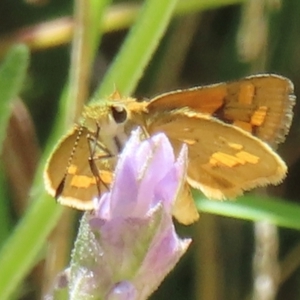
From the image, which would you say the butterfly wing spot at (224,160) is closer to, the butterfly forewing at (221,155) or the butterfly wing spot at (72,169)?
the butterfly forewing at (221,155)

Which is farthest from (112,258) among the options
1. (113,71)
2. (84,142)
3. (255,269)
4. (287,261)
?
(287,261)

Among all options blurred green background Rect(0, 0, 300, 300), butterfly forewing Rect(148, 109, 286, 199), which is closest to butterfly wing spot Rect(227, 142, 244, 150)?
butterfly forewing Rect(148, 109, 286, 199)

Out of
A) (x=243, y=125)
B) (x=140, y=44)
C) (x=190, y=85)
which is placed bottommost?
(x=190, y=85)

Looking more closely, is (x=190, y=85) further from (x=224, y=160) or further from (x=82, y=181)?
(x=82, y=181)

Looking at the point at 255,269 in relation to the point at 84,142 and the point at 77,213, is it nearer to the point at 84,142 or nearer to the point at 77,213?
the point at 77,213

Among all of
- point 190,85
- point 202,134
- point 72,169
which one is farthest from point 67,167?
point 190,85

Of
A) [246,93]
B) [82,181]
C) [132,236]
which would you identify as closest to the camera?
[132,236]
